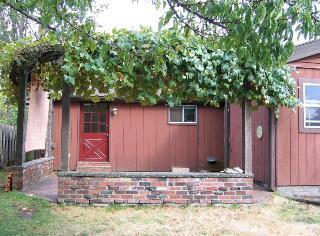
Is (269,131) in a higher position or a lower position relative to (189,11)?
lower

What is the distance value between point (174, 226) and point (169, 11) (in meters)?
3.62

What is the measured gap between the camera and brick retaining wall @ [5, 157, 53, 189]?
8359 mm

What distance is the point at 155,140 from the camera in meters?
13.5

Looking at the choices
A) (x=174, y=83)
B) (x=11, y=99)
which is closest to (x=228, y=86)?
(x=174, y=83)

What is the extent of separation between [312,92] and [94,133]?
6971mm

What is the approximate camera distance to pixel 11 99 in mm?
9469

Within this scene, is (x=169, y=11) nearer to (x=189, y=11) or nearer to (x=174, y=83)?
(x=189, y=11)

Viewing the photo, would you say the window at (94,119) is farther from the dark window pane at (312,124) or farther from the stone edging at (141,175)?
the dark window pane at (312,124)

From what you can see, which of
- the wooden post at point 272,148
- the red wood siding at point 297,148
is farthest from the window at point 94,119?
the red wood siding at point 297,148

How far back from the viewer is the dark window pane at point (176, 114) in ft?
44.7

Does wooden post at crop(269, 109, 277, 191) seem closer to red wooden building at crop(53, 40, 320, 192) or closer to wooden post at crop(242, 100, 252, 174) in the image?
wooden post at crop(242, 100, 252, 174)

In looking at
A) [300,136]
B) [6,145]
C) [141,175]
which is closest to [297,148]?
[300,136]

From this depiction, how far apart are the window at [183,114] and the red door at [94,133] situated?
2.11 meters

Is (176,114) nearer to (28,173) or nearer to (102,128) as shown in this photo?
(102,128)
